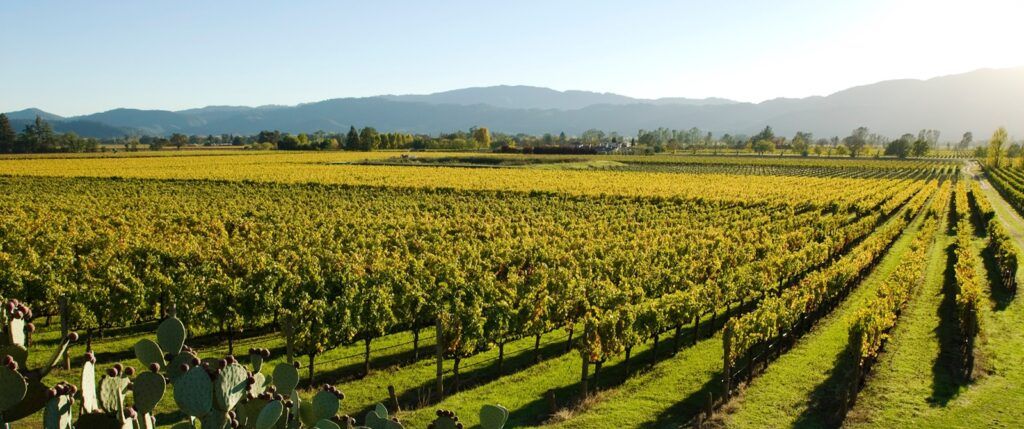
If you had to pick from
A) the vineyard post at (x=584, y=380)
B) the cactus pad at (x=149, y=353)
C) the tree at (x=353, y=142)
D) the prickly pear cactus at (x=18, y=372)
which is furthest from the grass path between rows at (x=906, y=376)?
the tree at (x=353, y=142)

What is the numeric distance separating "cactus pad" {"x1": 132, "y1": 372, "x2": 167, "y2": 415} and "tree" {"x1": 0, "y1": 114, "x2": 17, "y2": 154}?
16183 cm

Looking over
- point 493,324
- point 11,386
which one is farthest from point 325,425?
point 493,324

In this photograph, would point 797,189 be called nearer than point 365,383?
No

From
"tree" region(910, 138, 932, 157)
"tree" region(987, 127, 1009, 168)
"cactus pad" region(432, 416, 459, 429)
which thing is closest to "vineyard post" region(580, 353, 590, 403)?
"cactus pad" region(432, 416, 459, 429)

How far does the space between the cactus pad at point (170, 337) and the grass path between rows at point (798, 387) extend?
12528 millimetres

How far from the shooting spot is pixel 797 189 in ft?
205

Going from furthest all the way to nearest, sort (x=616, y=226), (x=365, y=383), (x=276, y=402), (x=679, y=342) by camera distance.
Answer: (x=616, y=226) < (x=679, y=342) < (x=365, y=383) < (x=276, y=402)

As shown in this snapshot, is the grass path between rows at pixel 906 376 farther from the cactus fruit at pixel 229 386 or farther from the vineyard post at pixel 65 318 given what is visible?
the vineyard post at pixel 65 318

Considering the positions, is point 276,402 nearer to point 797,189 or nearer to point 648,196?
point 648,196

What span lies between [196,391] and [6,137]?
164526 millimetres

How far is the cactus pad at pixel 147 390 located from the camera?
3.12 metres

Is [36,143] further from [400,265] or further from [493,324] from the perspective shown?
[493,324]

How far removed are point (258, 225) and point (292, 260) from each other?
10.8 meters

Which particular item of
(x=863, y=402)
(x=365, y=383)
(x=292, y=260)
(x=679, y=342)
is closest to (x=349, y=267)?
(x=292, y=260)
